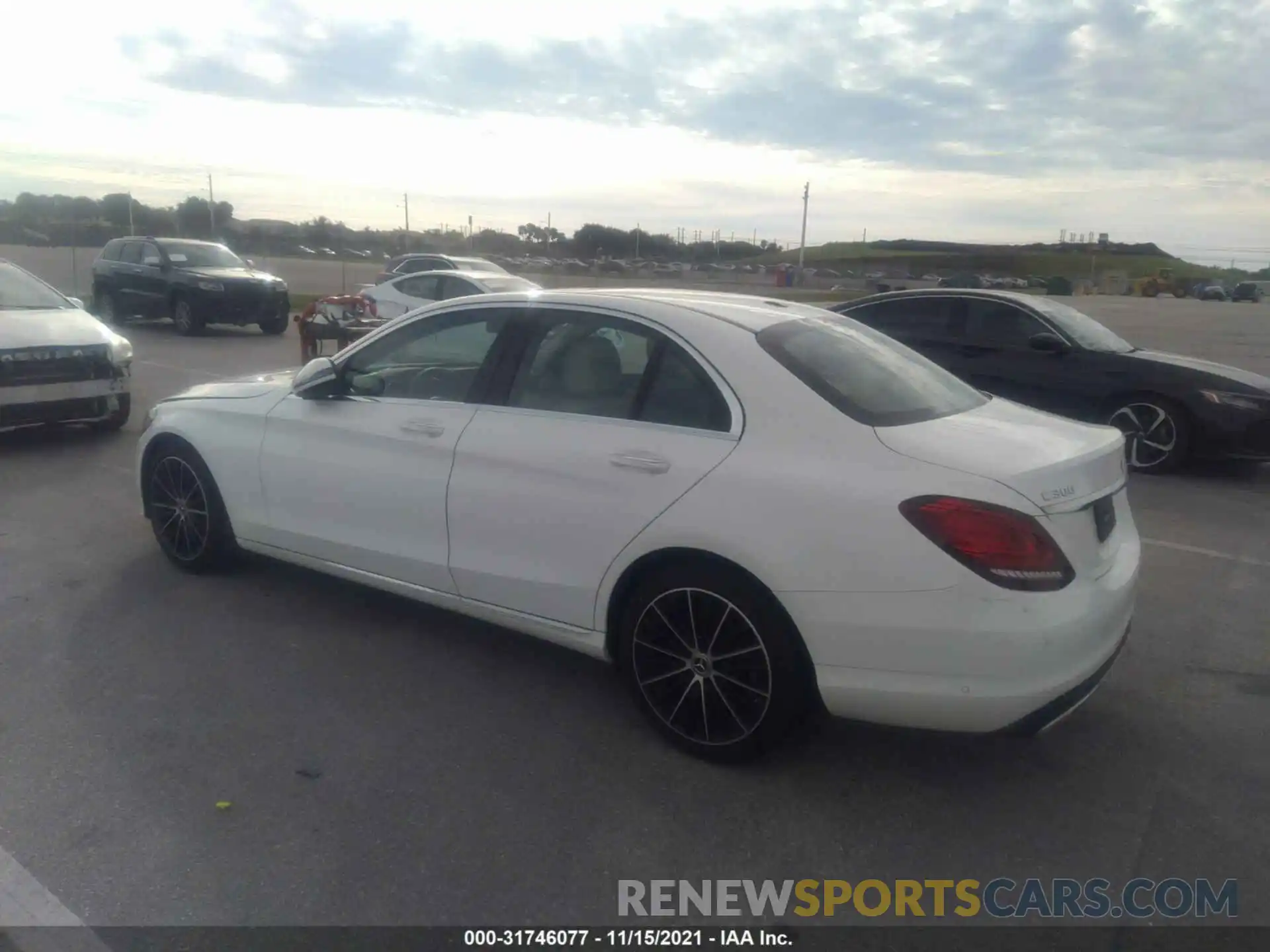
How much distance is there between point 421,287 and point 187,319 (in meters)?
6.32

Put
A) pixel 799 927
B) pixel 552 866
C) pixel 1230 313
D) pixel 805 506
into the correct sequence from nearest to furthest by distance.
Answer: pixel 799 927, pixel 552 866, pixel 805 506, pixel 1230 313

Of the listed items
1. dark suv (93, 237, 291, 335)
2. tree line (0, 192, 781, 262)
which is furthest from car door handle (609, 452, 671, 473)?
tree line (0, 192, 781, 262)

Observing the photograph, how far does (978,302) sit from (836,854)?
24.5 ft

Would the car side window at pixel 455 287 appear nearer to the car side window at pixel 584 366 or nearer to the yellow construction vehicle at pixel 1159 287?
the car side window at pixel 584 366

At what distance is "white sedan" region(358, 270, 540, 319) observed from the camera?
1496 centimetres

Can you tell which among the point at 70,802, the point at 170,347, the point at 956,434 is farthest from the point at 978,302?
the point at 170,347

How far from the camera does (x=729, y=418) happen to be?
3.71 meters

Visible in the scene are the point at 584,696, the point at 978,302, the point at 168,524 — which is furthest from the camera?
the point at 978,302

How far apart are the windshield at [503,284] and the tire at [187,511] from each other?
885cm

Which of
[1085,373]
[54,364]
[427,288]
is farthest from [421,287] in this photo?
[1085,373]

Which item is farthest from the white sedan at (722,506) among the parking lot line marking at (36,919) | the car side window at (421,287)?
the car side window at (421,287)

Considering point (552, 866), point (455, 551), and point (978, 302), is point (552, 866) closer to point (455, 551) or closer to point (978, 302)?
point (455, 551)

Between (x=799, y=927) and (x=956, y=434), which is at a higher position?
(x=956, y=434)

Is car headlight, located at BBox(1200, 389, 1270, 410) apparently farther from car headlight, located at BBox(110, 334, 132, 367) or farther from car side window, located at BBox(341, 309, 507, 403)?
car headlight, located at BBox(110, 334, 132, 367)
